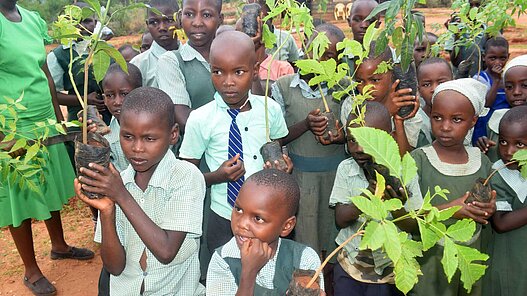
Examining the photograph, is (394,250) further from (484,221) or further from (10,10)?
(10,10)

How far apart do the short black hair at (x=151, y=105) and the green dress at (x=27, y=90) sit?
1392 millimetres

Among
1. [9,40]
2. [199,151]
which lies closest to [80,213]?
[9,40]

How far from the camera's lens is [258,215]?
1772 mm

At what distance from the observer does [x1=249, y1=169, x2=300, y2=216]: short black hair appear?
1798 millimetres

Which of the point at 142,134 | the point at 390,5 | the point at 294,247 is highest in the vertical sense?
the point at 390,5

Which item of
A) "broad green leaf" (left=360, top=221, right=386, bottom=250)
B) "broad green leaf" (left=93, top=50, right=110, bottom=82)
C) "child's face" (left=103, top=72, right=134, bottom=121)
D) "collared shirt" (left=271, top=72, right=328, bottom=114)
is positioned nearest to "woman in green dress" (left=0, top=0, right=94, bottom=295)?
"child's face" (left=103, top=72, right=134, bottom=121)

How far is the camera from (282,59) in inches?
161

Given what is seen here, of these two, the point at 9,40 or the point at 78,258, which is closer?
the point at 9,40

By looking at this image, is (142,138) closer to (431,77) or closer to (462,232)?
(462,232)

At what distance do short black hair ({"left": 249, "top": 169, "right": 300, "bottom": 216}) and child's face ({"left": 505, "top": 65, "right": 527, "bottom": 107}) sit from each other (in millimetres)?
2089

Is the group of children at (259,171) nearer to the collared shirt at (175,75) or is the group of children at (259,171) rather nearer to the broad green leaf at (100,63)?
the collared shirt at (175,75)

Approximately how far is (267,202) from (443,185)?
1.15 metres

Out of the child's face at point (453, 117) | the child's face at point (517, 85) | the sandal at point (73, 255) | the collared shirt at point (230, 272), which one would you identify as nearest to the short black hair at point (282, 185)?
the collared shirt at point (230, 272)

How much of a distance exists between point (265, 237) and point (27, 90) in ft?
7.03
